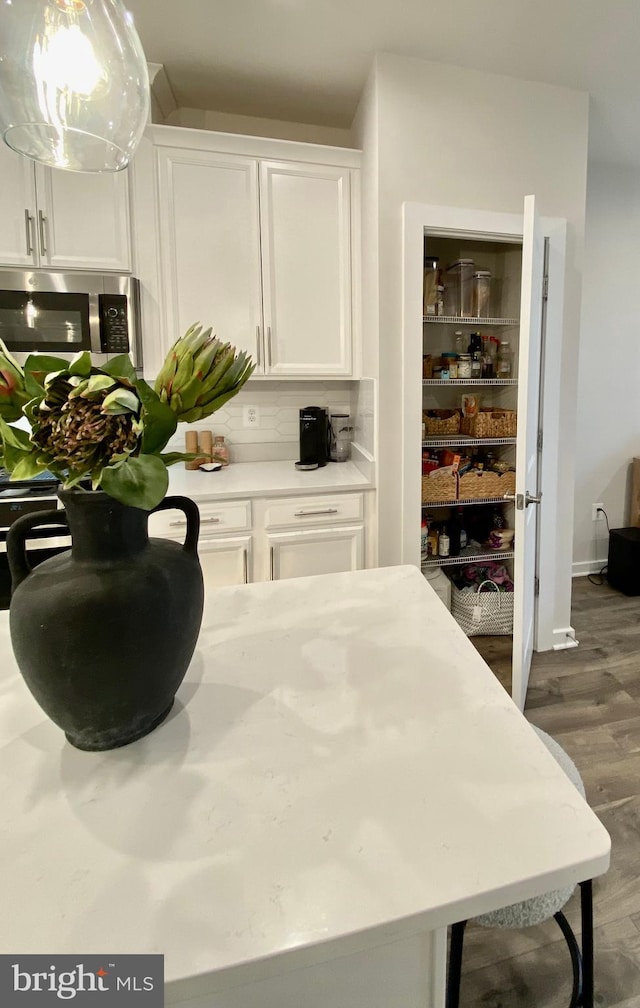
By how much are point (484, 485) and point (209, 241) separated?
66.7 inches

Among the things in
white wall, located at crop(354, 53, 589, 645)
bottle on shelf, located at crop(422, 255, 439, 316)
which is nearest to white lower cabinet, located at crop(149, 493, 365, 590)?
white wall, located at crop(354, 53, 589, 645)

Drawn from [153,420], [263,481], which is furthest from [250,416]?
[153,420]

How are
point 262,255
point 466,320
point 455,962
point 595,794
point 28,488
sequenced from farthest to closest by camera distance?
point 466,320, point 262,255, point 28,488, point 595,794, point 455,962

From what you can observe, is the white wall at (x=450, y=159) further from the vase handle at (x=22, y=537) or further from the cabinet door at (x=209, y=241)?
the vase handle at (x=22, y=537)

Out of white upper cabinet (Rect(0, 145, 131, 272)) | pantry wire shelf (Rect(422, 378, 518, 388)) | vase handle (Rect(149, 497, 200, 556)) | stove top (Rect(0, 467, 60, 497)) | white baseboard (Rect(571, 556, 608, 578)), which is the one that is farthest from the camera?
white baseboard (Rect(571, 556, 608, 578))

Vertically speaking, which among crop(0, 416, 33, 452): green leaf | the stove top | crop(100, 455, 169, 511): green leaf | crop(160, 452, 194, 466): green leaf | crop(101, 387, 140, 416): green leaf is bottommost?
the stove top

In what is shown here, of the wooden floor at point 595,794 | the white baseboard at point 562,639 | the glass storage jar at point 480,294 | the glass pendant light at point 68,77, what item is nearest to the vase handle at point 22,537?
the glass pendant light at point 68,77

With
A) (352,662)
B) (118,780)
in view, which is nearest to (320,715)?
(352,662)

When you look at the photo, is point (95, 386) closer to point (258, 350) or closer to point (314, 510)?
point (314, 510)

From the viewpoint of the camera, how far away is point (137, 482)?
0.53 m

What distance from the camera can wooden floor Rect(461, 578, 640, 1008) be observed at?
1.16 m

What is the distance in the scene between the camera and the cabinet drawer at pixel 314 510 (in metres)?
2.14

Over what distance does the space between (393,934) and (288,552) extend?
5.77ft

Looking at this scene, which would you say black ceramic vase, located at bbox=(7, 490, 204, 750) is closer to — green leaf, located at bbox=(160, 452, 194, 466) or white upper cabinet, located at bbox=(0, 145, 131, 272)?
green leaf, located at bbox=(160, 452, 194, 466)
